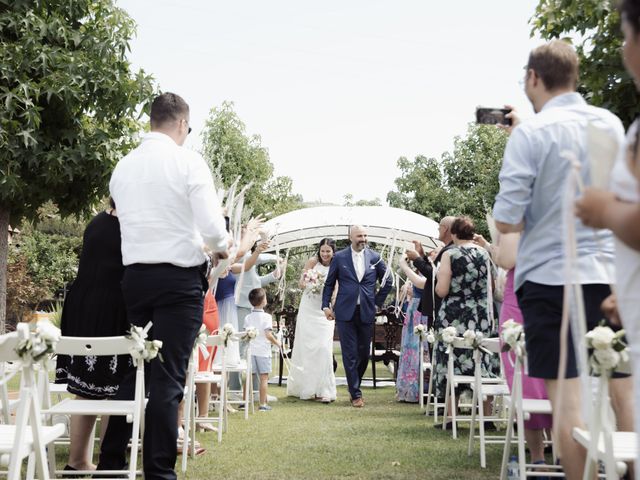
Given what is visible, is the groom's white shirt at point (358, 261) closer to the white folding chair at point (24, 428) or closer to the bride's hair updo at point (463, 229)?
the bride's hair updo at point (463, 229)

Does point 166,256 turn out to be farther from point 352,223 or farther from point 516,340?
point 352,223

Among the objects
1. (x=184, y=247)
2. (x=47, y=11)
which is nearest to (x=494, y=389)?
(x=184, y=247)

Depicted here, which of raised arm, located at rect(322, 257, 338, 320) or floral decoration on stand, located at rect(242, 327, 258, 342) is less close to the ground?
raised arm, located at rect(322, 257, 338, 320)

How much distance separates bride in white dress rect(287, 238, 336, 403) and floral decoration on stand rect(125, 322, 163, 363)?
7.75m

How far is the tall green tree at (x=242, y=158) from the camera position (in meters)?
40.3

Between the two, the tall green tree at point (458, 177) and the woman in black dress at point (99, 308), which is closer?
the woman in black dress at point (99, 308)

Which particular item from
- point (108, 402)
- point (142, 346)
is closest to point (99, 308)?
point (108, 402)

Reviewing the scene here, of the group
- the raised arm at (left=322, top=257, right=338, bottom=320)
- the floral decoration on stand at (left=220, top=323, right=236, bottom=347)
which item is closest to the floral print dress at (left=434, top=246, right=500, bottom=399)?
the floral decoration on stand at (left=220, top=323, right=236, bottom=347)

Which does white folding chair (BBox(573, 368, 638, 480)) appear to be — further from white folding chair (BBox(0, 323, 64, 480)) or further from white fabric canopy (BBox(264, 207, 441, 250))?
white fabric canopy (BBox(264, 207, 441, 250))

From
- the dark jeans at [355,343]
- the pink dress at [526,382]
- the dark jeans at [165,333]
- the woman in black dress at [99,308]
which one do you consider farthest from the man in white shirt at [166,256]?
the dark jeans at [355,343]

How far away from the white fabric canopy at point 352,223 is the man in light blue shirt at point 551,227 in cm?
1317

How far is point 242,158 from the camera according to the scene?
40500 mm

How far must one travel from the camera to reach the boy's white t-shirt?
11492 millimetres

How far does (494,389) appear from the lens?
271 inches
